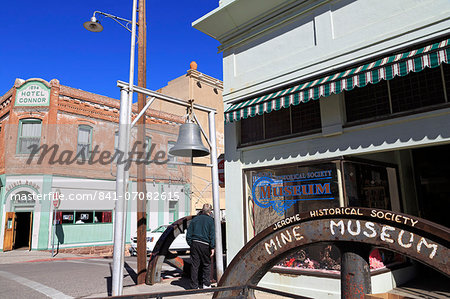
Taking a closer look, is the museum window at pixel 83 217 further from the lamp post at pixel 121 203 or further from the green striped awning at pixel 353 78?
the green striped awning at pixel 353 78

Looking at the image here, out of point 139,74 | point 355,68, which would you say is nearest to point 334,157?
point 355,68

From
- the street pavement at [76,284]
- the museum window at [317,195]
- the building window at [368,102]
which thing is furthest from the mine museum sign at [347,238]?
the building window at [368,102]

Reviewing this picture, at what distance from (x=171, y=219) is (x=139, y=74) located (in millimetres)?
14964

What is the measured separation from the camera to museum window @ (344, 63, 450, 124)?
5.63m

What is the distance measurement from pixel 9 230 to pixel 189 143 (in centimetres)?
1637

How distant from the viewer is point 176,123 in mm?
24047

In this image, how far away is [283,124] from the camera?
304 inches

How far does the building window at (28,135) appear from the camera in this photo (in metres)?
18.8

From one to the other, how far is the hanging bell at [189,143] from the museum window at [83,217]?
14.5 m

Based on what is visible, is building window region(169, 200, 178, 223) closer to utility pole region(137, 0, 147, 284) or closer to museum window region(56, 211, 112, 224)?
museum window region(56, 211, 112, 224)

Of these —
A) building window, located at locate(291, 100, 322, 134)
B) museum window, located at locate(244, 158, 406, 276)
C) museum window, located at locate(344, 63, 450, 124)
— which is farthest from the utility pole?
museum window, located at locate(344, 63, 450, 124)

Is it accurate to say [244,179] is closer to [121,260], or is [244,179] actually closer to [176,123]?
[121,260]

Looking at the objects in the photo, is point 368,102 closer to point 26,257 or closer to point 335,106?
point 335,106

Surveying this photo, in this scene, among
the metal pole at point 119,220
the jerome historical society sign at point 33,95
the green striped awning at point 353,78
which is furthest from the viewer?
the jerome historical society sign at point 33,95
